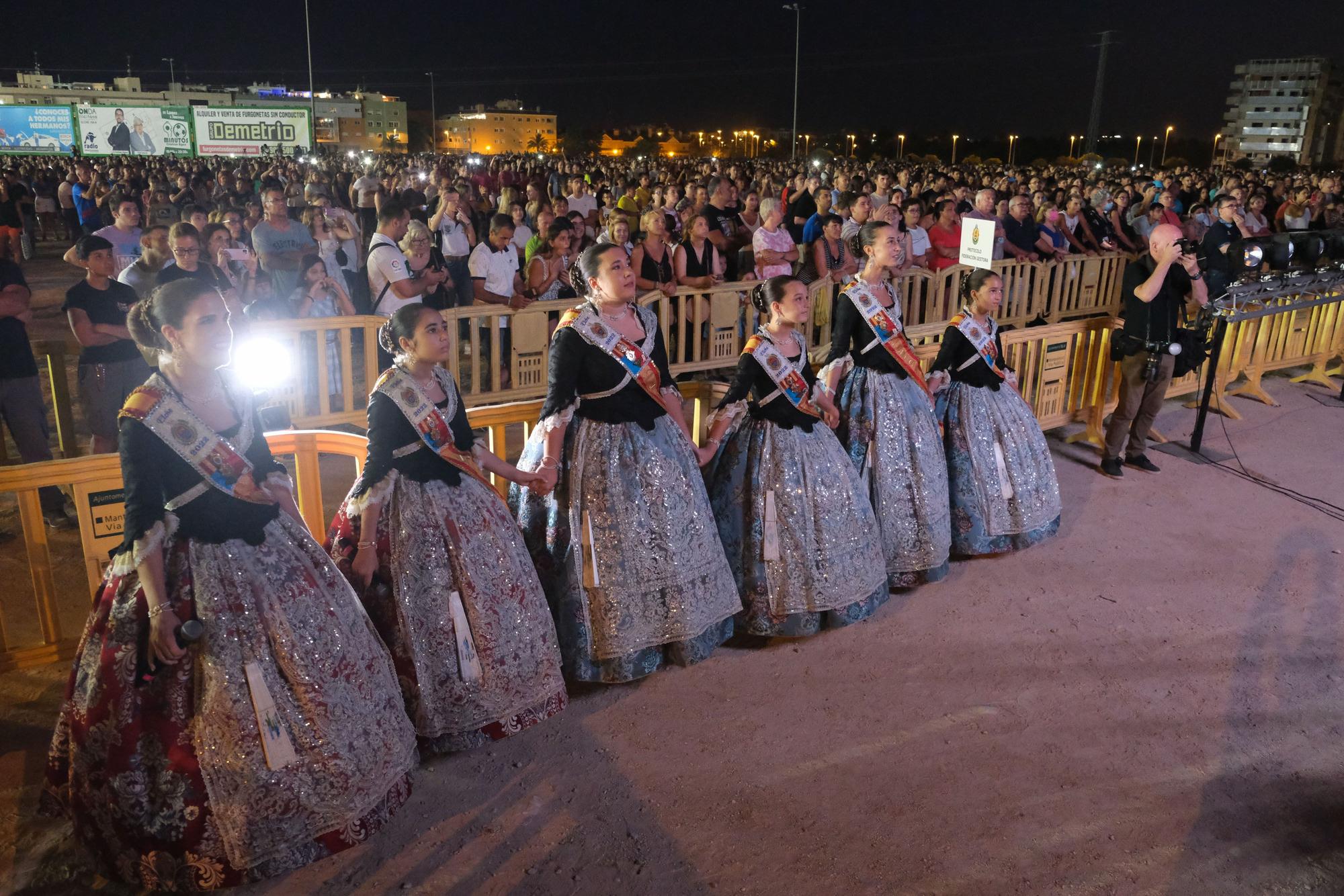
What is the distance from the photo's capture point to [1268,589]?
17.9 ft

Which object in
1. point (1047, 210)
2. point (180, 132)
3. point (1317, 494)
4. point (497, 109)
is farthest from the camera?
point (497, 109)

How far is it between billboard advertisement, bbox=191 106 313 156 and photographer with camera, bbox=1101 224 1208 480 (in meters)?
26.9

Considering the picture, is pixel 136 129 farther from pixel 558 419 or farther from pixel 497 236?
pixel 558 419

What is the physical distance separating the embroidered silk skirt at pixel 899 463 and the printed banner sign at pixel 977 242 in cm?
196

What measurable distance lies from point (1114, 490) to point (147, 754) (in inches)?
250

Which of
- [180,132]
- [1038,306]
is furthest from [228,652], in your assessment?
[180,132]

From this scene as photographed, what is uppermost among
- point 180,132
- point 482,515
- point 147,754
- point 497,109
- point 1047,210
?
point 497,109

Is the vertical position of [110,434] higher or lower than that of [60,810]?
higher

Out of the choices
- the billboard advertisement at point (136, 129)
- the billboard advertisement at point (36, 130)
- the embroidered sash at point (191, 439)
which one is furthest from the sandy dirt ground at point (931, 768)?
the billboard advertisement at point (36, 130)

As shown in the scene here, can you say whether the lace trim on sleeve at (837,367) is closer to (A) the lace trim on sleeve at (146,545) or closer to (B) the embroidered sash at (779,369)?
(B) the embroidered sash at (779,369)

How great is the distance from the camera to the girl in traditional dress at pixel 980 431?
18.5 feet

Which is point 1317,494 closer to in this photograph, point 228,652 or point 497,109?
point 228,652

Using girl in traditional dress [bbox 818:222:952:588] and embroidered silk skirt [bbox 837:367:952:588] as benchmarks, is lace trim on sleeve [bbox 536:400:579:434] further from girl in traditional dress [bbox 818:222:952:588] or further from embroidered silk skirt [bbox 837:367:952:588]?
embroidered silk skirt [bbox 837:367:952:588]

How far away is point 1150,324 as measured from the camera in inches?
268
